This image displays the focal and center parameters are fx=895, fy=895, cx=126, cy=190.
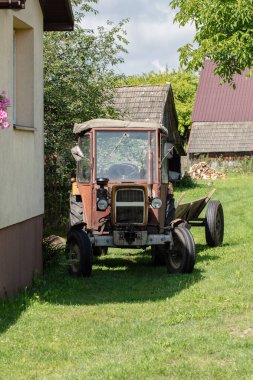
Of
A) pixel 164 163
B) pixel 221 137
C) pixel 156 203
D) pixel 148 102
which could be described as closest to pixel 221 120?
pixel 221 137

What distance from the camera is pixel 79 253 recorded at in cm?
1352

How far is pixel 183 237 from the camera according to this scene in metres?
13.8

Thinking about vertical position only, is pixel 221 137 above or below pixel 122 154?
above

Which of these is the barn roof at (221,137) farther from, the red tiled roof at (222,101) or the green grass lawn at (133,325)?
the green grass lawn at (133,325)

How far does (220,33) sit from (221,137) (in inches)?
1483

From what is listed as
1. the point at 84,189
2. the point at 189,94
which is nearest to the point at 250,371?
the point at 84,189

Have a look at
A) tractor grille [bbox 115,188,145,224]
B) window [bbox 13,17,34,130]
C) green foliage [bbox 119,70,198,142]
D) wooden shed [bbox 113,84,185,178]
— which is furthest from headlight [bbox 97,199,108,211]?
green foliage [bbox 119,70,198,142]

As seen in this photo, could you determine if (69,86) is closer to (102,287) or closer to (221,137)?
(102,287)

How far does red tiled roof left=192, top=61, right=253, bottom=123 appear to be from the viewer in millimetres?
60562

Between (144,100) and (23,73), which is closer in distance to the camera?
(23,73)

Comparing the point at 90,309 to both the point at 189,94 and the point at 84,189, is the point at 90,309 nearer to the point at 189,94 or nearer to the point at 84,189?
the point at 84,189

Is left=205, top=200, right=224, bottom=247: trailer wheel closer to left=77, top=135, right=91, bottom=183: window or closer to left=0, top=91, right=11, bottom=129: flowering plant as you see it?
left=77, top=135, right=91, bottom=183: window

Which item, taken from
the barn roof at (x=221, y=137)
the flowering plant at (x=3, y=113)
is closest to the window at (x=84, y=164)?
the flowering plant at (x=3, y=113)

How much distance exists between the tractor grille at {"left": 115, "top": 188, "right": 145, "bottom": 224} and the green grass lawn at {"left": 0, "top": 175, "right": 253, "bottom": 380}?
87 centimetres
